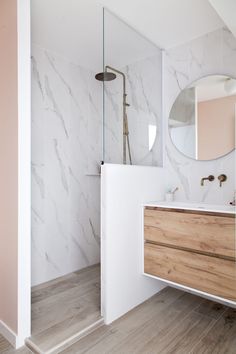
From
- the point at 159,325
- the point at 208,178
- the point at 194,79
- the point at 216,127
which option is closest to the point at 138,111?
the point at 194,79

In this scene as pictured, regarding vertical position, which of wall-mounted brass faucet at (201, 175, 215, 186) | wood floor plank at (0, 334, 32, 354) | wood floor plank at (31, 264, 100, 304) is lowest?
wood floor plank at (0, 334, 32, 354)

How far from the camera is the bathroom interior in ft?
5.98

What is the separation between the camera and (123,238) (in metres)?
2.05

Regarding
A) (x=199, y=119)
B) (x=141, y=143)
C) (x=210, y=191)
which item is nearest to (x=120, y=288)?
(x=210, y=191)

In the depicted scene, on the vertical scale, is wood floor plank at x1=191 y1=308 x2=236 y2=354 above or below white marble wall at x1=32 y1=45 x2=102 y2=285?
below

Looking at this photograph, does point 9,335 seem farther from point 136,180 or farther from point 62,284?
point 136,180

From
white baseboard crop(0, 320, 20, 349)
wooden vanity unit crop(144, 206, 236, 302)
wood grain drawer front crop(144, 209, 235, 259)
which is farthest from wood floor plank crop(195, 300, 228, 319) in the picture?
white baseboard crop(0, 320, 20, 349)

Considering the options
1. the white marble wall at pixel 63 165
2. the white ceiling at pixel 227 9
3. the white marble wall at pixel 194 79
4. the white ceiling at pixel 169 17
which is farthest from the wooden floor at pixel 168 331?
the white ceiling at pixel 169 17

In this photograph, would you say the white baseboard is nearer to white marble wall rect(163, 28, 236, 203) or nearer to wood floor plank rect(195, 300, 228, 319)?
wood floor plank rect(195, 300, 228, 319)

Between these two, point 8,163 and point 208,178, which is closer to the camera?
point 8,163

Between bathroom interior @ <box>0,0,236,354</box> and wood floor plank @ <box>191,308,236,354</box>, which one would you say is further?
bathroom interior @ <box>0,0,236,354</box>

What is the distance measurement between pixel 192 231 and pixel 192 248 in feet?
0.43

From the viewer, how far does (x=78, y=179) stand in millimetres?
3033

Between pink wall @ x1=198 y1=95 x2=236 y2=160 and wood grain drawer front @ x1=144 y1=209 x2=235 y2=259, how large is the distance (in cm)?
67
